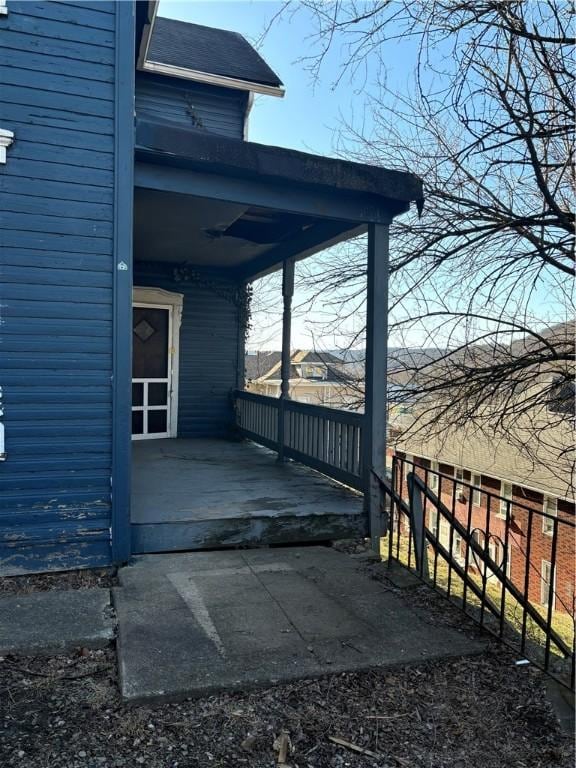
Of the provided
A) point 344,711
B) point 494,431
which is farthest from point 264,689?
point 494,431

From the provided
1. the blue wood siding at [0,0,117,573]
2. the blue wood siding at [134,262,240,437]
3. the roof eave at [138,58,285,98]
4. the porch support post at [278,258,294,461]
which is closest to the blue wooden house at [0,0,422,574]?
the blue wood siding at [0,0,117,573]

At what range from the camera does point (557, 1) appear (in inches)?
154

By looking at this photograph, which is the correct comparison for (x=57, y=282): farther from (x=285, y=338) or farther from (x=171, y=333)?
(x=171, y=333)

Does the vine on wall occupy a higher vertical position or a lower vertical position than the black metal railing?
higher

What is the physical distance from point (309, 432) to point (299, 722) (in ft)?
13.7

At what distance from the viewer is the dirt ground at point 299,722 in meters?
2.14

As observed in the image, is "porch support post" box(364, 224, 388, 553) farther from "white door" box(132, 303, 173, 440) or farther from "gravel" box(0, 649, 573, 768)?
"white door" box(132, 303, 173, 440)

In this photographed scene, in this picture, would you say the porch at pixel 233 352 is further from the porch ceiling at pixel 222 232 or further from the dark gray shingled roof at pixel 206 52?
the dark gray shingled roof at pixel 206 52

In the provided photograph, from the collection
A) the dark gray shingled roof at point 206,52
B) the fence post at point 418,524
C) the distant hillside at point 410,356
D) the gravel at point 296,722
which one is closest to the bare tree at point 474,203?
the distant hillside at point 410,356

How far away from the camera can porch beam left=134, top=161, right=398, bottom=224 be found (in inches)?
166

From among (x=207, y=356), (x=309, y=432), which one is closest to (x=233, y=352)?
(x=207, y=356)

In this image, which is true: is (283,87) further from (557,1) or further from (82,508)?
(82,508)

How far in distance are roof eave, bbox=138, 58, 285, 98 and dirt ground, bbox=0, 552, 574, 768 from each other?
695 centimetres

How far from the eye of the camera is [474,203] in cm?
542
